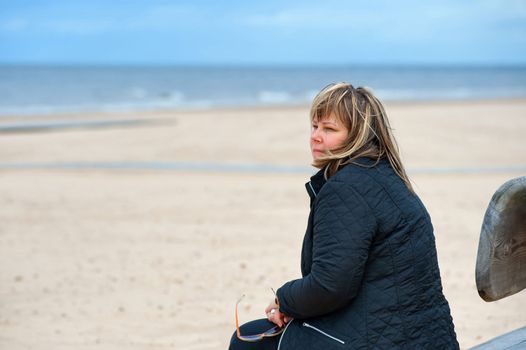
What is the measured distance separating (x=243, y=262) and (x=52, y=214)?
11.5 ft

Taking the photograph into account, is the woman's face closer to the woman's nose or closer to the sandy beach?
the woman's nose

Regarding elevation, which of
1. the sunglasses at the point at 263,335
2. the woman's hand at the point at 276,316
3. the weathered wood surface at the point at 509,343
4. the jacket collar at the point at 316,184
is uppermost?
the jacket collar at the point at 316,184

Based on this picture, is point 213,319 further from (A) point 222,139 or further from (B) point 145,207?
(A) point 222,139

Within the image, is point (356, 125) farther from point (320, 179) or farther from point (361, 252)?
point (361, 252)

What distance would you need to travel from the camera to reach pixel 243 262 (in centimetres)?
675

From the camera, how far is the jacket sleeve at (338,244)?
2244 mm

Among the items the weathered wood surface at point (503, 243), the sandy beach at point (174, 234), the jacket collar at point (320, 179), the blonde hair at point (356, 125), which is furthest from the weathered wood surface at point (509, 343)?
the sandy beach at point (174, 234)

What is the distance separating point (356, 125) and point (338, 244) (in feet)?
1.44

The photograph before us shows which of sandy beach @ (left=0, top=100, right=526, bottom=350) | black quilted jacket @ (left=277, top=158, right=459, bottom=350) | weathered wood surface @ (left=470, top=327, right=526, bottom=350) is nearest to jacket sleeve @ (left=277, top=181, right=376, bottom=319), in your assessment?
black quilted jacket @ (left=277, top=158, right=459, bottom=350)

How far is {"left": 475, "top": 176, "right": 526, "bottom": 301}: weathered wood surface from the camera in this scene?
7.45 feet

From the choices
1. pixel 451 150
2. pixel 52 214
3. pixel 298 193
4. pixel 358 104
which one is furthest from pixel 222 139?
pixel 358 104

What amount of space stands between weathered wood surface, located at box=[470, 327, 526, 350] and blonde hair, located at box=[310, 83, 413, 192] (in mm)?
760

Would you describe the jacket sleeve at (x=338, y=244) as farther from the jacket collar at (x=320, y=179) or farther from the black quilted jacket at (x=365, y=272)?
the jacket collar at (x=320, y=179)


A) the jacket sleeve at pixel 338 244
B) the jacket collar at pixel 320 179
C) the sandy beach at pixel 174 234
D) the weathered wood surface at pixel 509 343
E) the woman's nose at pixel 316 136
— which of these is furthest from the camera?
the sandy beach at pixel 174 234
